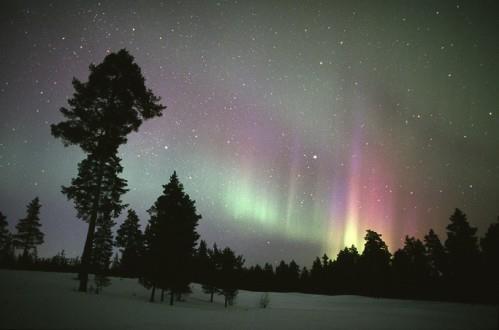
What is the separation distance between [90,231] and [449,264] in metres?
49.6

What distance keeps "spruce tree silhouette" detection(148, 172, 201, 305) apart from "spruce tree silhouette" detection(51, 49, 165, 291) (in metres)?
7.15

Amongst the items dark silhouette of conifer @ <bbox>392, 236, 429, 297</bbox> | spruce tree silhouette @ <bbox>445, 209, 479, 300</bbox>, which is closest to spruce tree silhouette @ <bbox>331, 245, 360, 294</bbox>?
dark silhouette of conifer @ <bbox>392, 236, 429, 297</bbox>

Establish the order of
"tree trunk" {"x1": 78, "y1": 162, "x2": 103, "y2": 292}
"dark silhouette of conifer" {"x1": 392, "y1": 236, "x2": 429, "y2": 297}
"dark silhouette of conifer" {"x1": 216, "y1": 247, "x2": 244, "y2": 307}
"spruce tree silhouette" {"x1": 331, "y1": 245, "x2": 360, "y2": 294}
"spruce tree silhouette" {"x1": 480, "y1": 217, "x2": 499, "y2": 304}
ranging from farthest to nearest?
1. "spruce tree silhouette" {"x1": 331, "y1": 245, "x2": 360, "y2": 294}
2. "dark silhouette of conifer" {"x1": 392, "y1": 236, "x2": 429, "y2": 297}
3. "spruce tree silhouette" {"x1": 480, "y1": 217, "x2": 499, "y2": 304}
4. "dark silhouette of conifer" {"x1": 216, "y1": 247, "x2": 244, "y2": 307}
5. "tree trunk" {"x1": 78, "y1": 162, "x2": 103, "y2": 292}

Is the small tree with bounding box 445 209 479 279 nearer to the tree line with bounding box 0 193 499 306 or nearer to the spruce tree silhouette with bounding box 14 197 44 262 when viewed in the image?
the tree line with bounding box 0 193 499 306

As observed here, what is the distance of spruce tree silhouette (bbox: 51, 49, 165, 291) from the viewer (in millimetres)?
15445

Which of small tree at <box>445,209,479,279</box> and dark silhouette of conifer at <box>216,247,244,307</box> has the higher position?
small tree at <box>445,209,479,279</box>

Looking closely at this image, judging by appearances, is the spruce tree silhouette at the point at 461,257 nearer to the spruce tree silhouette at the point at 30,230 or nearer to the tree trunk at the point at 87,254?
the tree trunk at the point at 87,254

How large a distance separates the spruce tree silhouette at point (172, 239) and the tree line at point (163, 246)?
8 centimetres

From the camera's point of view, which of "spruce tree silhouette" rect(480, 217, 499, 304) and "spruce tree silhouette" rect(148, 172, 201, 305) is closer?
"spruce tree silhouette" rect(148, 172, 201, 305)

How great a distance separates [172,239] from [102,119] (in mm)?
11966

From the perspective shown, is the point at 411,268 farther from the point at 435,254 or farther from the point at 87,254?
the point at 87,254

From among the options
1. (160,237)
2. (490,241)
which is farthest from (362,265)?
(160,237)

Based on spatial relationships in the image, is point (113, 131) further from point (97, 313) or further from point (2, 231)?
point (2, 231)

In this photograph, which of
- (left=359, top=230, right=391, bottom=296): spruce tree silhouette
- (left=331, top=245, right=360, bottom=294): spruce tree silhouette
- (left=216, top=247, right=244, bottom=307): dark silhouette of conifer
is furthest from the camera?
(left=331, top=245, right=360, bottom=294): spruce tree silhouette
